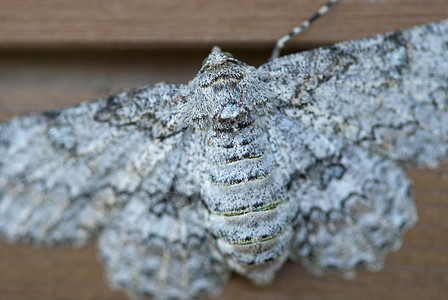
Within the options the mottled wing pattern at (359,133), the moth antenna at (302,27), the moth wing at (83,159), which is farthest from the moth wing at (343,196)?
the moth wing at (83,159)

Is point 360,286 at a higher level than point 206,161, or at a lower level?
lower

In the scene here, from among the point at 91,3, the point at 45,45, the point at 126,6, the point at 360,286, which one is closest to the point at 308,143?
the point at 360,286

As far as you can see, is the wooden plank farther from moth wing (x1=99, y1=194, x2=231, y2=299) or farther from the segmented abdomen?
moth wing (x1=99, y1=194, x2=231, y2=299)

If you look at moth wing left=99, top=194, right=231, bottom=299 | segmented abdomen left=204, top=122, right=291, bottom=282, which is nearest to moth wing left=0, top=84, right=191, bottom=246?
moth wing left=99, top=194, right=231, bottom=299

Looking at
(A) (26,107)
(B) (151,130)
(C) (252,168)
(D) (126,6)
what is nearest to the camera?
(C) (252,168)

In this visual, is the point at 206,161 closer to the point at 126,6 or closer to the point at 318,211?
the point at 318,211
